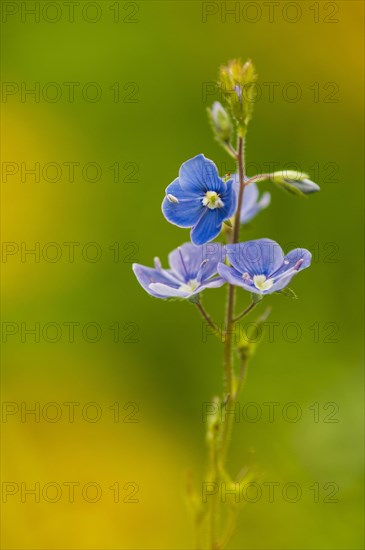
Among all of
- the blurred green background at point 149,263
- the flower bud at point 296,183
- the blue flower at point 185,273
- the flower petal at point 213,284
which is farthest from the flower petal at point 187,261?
the blurred green background at point 149,263

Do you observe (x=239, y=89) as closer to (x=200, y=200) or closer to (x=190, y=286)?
(x=200, y=200)

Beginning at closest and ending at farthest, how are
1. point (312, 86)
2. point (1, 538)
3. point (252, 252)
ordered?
point (252, 252) → point (1, 538) → point (312, 86)

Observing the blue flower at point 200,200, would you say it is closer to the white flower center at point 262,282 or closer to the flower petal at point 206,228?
the flower petal at point 206,228

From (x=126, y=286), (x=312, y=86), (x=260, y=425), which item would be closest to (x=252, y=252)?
(x=260, y=425)

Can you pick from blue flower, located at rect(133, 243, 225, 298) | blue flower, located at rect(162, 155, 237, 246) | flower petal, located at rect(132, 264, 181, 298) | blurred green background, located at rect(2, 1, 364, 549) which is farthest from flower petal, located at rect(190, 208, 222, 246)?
blurred green background, located at rect(2, 1, 364, 549)

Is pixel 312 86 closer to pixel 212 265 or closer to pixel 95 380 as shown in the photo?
pixel 95 380
